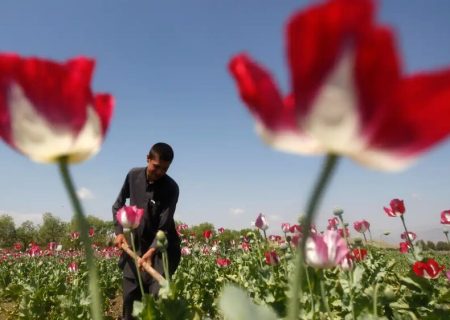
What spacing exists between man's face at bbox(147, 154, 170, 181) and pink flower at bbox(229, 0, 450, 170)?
3881mm

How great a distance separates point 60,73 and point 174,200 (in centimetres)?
408

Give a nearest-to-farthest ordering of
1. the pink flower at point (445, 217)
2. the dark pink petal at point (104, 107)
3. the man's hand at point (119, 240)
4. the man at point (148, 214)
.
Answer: the dark pink petal at point (104, 107) → the man's hand at point (119, 240) → the man at point (148, 214) → the pink flower at point (445, 217)

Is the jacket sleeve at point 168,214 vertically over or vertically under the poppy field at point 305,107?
over

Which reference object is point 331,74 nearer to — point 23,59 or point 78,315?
point 23,59

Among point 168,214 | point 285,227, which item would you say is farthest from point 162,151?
point 285,227

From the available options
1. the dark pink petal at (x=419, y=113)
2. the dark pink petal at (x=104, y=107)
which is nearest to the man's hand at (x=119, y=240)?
the dark pink petal at (x=104, y=107)

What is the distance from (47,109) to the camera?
615mm

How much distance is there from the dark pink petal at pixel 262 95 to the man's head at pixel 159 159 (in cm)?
382

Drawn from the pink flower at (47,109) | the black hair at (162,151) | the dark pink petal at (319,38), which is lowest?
the dark pink petal at (319,38)

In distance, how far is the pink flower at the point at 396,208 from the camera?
4.80 meters

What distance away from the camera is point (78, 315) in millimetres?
5016

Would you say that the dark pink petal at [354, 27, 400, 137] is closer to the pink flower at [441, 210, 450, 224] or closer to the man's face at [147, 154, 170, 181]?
the man's face at [147, 154, 170, 181]

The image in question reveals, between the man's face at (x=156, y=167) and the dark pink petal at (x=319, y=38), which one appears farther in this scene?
the man's face at (x=156, y=167)

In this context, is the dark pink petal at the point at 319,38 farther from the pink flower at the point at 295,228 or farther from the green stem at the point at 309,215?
the pink flower at the point at 295,228
